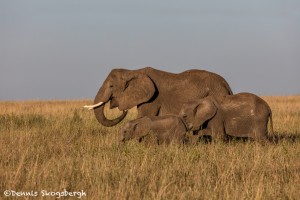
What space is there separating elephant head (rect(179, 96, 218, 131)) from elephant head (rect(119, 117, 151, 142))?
2.59 ft

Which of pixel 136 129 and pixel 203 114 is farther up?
pixel 203 114

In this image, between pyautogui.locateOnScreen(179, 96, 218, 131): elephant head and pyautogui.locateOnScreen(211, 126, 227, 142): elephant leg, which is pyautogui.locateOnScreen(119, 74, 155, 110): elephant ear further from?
pyautogui.locateOnScreen(211, 126, 227, 142): elephant leg

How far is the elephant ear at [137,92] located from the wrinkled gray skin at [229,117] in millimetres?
1088

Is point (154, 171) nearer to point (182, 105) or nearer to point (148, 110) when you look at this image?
point (182, 105)

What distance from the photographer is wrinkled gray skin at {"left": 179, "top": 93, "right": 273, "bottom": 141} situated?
10500mm

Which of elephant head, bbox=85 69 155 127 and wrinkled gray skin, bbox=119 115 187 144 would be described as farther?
elephant head, bbox=85 69 155 127

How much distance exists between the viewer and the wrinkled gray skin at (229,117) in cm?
1050

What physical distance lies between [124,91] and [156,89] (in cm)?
66

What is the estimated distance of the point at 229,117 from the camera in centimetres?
1060

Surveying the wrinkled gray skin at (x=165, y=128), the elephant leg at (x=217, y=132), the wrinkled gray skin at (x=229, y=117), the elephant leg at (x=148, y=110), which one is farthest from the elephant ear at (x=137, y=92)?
the elephant leg at (x=217, y=132)

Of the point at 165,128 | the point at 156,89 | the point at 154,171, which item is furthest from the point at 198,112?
the point at 154,171

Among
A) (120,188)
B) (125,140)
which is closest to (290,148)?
(125,140)

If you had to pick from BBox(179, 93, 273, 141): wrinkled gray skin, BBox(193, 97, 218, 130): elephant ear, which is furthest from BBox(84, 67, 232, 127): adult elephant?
BBox(193, 97, 218, 130): elephant ear

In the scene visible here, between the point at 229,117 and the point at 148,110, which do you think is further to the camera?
the point at 148,110
